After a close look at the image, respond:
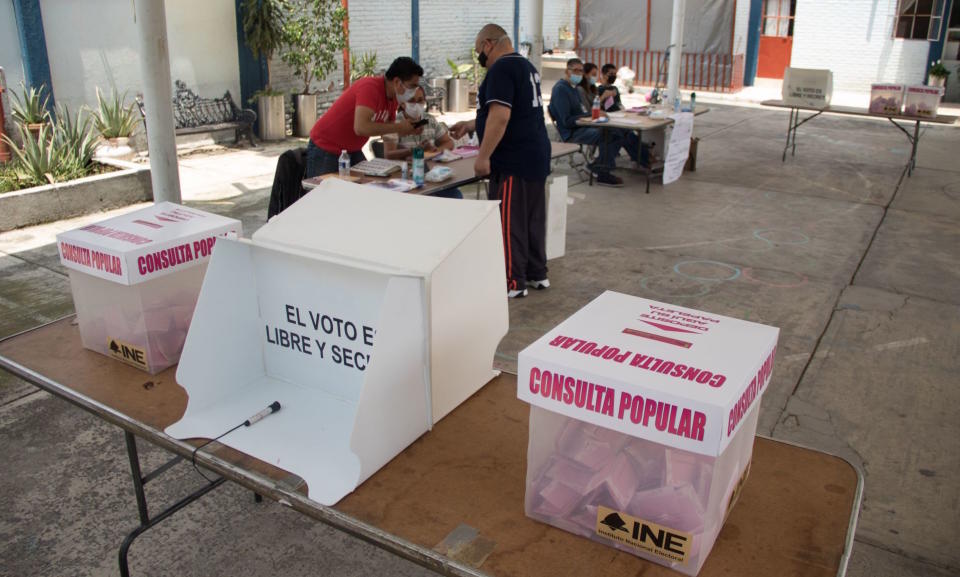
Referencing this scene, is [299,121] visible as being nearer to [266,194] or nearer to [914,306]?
[266,194]

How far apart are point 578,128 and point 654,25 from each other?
1075 centimetres

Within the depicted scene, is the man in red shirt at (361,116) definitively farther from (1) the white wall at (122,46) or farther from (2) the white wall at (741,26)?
(2) the white wall at (741,26)

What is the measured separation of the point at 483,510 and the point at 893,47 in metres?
17.4

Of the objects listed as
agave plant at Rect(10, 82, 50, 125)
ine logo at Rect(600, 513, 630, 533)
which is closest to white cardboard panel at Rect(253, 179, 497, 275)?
ine logo at Rect(600, 513, 630, 533)

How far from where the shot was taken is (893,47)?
16.1 meters

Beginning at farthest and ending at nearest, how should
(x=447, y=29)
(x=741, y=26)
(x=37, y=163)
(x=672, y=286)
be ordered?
(x=741, y=26) → (x=447, y=29) → (x=37, y=163) → (x=672, y=286)

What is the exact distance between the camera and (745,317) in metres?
5.26

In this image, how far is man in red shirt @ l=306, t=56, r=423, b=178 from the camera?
5.32m

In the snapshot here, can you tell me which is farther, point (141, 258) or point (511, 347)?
point (511, 347)

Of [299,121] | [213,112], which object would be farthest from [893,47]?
[213,112]

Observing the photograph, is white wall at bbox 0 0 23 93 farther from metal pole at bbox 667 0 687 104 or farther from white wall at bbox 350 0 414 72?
metal pole at bbox 667 0 687 104

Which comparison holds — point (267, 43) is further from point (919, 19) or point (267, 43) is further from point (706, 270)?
point (919, 19)

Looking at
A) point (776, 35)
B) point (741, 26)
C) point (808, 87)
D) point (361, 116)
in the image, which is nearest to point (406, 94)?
point (361, 116)

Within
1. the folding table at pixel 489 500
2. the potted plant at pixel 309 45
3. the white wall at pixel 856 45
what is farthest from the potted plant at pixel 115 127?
the white wall at pixel 856 45
